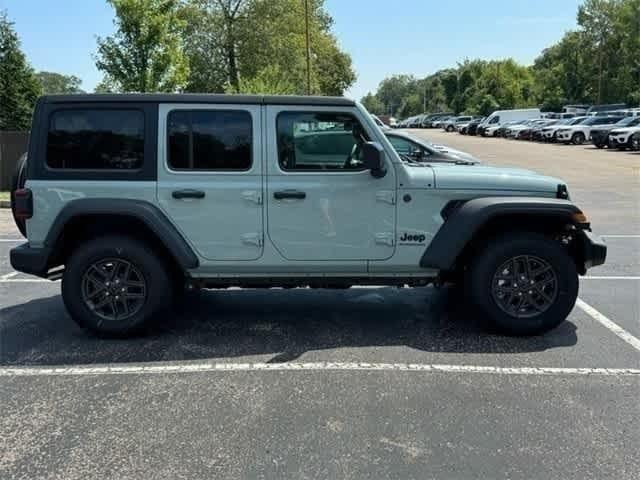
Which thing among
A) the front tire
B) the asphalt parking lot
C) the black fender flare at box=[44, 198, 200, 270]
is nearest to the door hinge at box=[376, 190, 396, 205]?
the asphalt parking lot

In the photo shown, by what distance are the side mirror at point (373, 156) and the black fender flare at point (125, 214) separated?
1.53 metres

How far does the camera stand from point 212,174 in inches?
180

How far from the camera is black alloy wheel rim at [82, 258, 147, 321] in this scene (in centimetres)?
466

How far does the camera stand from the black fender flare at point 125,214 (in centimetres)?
446

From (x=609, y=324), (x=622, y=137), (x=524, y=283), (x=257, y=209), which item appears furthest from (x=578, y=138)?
(x=257, y=209)

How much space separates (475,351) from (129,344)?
2632 millimetres

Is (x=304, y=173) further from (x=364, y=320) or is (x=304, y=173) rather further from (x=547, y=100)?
(x=547, y=100)

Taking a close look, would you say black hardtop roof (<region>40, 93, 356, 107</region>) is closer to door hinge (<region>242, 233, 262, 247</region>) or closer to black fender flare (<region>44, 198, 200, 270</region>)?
black fender flare (<region>44, 198, 200, 270</region>)

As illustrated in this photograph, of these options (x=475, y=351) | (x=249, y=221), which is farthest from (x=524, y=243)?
(x=249, y=221)

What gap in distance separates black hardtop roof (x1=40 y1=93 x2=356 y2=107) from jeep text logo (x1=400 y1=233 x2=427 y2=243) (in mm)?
1098

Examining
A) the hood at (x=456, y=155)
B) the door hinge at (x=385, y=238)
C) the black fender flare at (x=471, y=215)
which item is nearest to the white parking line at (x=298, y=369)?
the black fender flare at (x=471, y=215)

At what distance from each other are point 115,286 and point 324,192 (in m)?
1.79

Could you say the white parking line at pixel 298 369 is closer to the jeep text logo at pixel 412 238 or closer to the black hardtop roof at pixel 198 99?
the jeep text logo at pixel 412 238

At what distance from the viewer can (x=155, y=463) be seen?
2.97 metres
